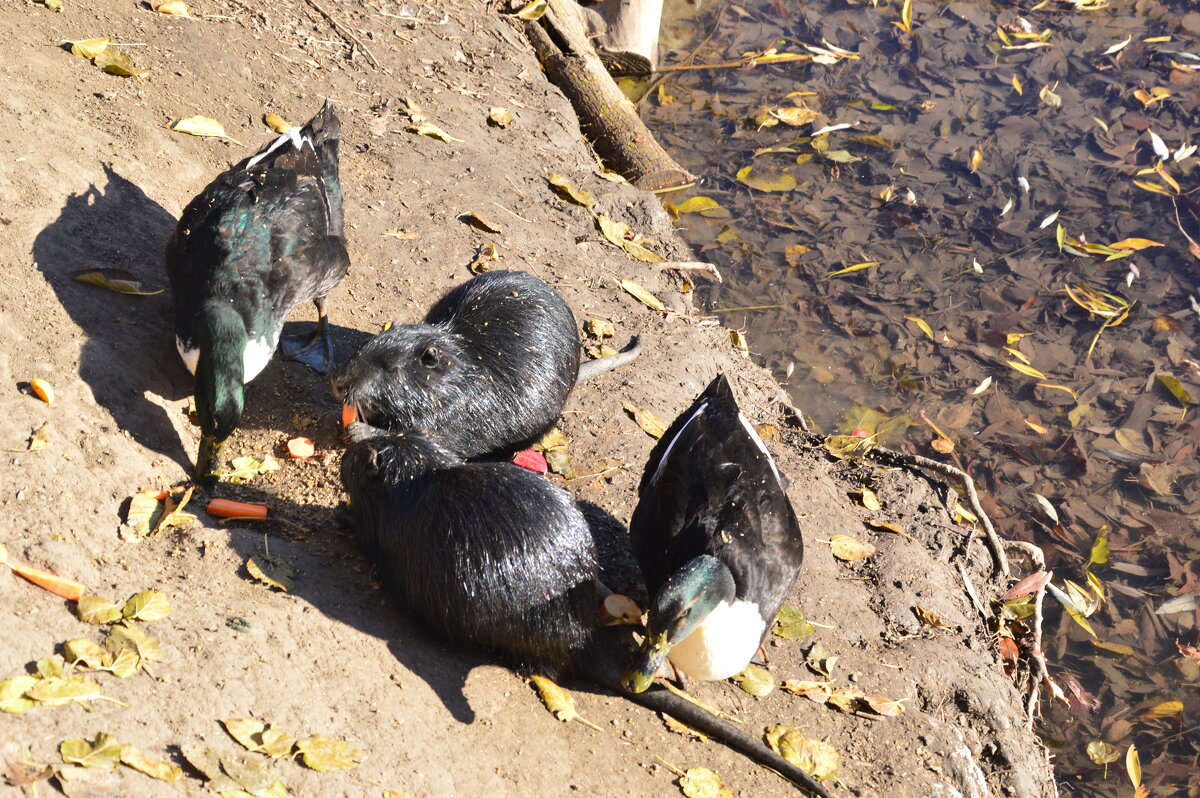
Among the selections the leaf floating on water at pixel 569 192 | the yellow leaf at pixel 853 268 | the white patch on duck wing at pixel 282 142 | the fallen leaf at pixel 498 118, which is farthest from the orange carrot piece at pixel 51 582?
the yellow leaf at pixel 853 268

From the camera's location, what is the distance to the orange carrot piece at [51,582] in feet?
9.82

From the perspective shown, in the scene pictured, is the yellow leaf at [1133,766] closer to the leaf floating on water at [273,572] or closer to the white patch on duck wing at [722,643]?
the white patch on duck wing at [722,643]

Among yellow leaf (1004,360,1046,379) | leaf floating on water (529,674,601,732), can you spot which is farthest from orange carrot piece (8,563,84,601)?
yellow leaf (1004,360,1046,379)

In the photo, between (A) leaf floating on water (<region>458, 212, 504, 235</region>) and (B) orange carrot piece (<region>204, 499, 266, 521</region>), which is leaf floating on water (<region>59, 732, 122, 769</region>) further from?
(A) leaf floating on water (<region>458, 212, 504, 235</region>)

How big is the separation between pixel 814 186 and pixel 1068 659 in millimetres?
3963

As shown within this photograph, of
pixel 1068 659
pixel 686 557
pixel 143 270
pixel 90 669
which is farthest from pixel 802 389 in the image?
pixel 90 669

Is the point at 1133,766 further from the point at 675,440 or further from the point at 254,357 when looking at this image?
the point at 254,357

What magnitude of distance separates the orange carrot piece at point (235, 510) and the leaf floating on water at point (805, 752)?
6.81 feet

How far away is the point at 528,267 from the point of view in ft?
17.9

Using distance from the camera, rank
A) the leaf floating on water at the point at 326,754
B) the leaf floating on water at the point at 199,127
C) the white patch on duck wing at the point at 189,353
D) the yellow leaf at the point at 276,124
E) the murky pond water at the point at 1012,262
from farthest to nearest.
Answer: the yellow leaf at the point at 276,124 < the murky pond water at the point at 1012,262 < the leaf floating on water at the point at 199,127 < the white patch on duck wing at the point at 189,353 < the leaf floating on water at the point at 326,754

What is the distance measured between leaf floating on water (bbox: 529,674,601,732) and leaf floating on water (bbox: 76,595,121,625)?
4.51 ft

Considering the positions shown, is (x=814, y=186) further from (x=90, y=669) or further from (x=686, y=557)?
(x=90, y=669)

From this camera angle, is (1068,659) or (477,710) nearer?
(477,710)

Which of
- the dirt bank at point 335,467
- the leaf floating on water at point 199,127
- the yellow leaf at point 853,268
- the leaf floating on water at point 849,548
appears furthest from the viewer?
the yellow leaf at point 853,268
